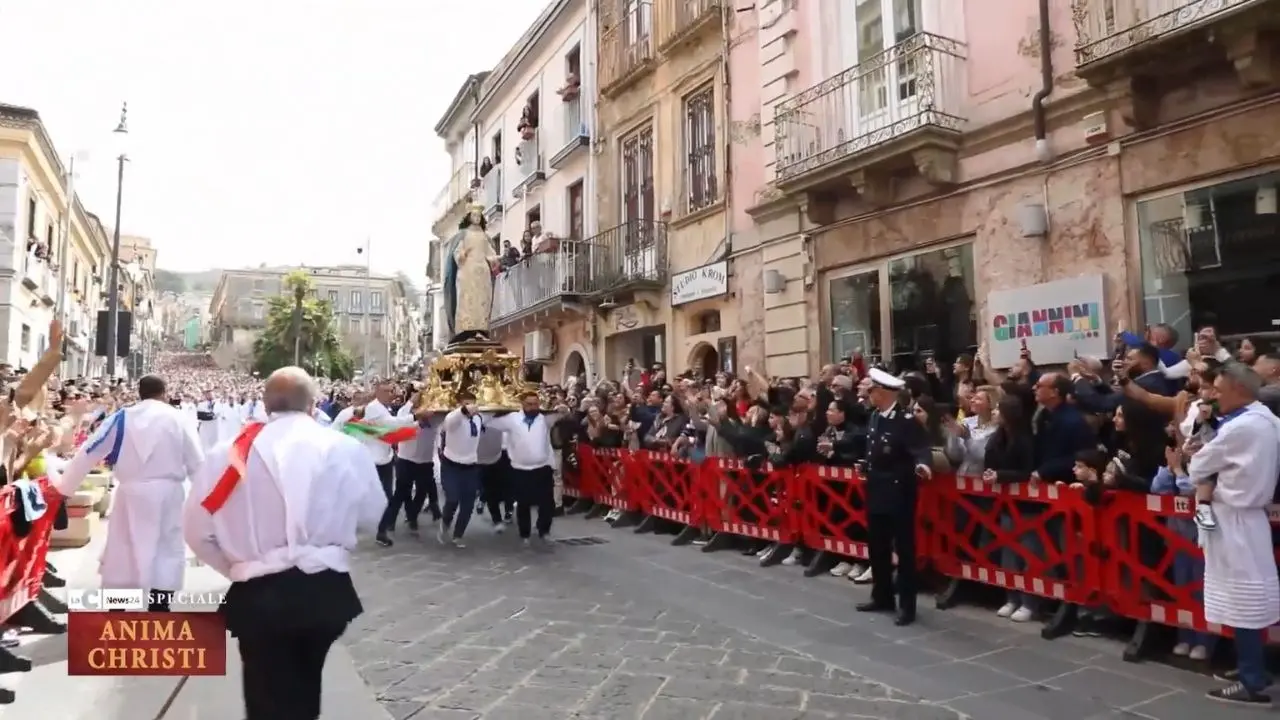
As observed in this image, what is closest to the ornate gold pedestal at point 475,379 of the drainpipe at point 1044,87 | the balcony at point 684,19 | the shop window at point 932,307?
the shop window at point 932,307

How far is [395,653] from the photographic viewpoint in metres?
6.02

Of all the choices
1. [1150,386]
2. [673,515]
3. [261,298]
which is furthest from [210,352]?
[1150,386]

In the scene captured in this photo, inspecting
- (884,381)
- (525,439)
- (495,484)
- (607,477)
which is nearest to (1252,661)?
(884,381)

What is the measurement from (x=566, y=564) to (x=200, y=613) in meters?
5.81

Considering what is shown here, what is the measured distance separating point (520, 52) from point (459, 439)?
15.9m

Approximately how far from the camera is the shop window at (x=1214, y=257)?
310 inches

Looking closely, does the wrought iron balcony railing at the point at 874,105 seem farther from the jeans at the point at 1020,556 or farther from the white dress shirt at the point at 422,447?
the white dress shirt at the point at 422,447

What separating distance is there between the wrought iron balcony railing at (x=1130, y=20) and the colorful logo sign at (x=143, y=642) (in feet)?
27.3

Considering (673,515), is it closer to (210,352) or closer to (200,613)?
(200,613)

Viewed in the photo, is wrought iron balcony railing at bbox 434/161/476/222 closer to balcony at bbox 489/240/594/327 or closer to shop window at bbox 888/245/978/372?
balcony at bbox 489/240/594/327

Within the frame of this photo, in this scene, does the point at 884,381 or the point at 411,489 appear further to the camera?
the point at 411,489

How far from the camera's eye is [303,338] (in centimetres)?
5706

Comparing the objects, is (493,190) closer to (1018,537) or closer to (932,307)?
(932,307)

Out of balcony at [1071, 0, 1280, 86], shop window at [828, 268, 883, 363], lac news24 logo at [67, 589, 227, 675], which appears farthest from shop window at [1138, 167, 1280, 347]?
lac news24 logo at [67, 589, 227, 675]
